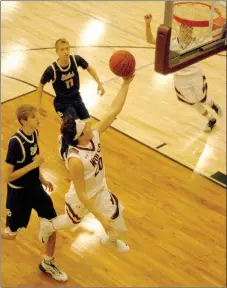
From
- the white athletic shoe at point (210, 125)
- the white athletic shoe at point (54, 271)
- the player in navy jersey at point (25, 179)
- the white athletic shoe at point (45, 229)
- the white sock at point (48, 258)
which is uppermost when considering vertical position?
the player in navy jersey at point (25, 179)

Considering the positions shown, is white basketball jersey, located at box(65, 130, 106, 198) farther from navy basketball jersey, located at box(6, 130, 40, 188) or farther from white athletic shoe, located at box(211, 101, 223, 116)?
white athletic shoe, located at box(211, 101, 223, 116)

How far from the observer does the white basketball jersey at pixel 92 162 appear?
4102 millimetres

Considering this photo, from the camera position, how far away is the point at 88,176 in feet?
14.1

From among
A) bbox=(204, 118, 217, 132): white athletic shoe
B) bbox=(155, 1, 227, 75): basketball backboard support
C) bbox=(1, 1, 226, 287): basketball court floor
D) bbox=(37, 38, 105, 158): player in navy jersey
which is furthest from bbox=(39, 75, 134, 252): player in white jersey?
bbox=(204, 118, 217, 132): white athletic shoe

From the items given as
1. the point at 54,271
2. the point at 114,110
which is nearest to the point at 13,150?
the point at 114,110

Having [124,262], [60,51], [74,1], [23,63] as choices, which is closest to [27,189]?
[60,51]

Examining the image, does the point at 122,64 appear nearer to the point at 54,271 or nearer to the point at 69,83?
the point at 69,83

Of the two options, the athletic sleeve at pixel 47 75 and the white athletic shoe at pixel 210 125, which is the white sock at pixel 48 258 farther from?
the white athletic shoe at pixel 210 125

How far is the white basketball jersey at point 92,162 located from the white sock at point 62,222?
0.41m

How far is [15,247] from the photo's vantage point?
5695 millimetres

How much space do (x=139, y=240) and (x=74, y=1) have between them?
255 inches

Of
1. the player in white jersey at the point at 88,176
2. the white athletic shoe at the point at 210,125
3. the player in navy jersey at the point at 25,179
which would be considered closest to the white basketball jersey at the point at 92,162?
the player in white jersey at the point at 88,176

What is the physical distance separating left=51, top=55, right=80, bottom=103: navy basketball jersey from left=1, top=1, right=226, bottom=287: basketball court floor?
1.14 m

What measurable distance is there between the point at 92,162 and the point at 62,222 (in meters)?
0.80
